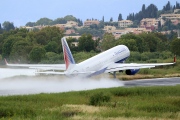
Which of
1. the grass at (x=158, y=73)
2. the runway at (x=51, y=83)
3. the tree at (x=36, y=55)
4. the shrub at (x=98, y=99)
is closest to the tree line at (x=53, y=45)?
the tree at (x=36, y=55)

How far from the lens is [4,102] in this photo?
35.6 meters

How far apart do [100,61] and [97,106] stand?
29.2m

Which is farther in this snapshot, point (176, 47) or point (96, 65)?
point (176, 47)

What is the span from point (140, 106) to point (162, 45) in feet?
302

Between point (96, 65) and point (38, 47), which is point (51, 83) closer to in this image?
point (96, 65)

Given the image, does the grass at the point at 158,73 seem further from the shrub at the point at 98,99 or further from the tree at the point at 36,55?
the shrub at the point at 98,99

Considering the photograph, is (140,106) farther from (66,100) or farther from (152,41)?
(152,41)

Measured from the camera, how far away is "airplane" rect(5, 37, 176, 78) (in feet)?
193

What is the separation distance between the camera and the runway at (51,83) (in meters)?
53.1

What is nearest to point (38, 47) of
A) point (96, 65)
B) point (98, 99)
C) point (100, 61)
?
point (100, 61)

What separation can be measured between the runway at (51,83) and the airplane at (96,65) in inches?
34.6

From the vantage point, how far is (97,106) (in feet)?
117

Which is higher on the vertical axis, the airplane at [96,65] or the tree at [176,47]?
the airplane at [96,65]

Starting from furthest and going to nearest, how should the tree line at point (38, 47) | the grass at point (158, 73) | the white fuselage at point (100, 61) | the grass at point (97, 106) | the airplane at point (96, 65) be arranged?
the tree line at point (38, 47), the grass at point (158, 73), the white fuselage at point (100, 61), the airplane at point (96, 65), the grass at point (97, 106)
